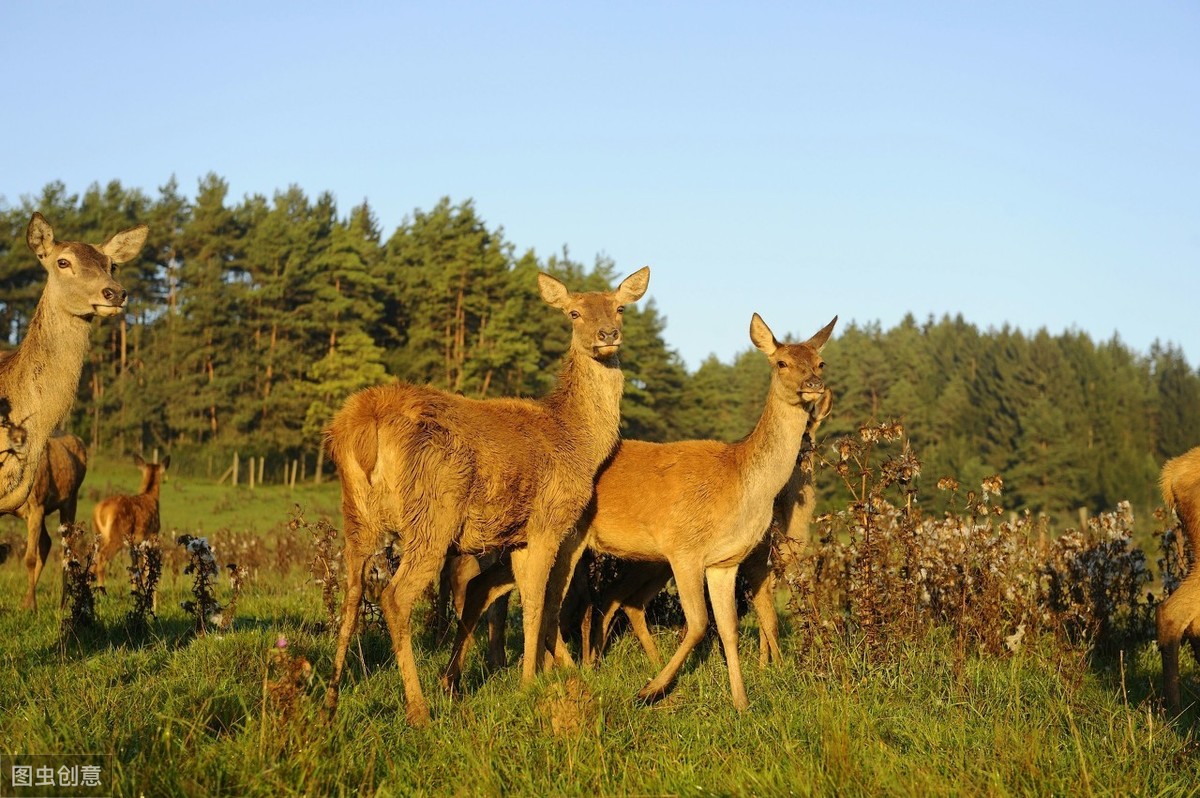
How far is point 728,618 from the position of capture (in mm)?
7691

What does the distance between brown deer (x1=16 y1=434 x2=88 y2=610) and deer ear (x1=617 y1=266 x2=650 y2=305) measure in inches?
227

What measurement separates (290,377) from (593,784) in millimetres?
51757

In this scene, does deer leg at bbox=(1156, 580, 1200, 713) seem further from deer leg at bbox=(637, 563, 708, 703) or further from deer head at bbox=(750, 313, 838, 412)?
deer leg at bbox=(637, 563, 708, 703)

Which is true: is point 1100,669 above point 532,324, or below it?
below

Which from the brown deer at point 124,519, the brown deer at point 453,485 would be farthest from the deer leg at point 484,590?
the brown deer at point 124,519

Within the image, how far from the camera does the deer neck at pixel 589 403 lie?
324 inches

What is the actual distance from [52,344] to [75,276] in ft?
1.59

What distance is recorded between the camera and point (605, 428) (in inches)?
331

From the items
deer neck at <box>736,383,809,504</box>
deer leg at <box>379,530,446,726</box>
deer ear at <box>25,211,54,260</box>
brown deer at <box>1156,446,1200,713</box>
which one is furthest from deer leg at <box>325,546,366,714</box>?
brown deer at <box>1156,446,1200,713</box>

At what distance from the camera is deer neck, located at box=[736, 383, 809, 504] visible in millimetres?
7883

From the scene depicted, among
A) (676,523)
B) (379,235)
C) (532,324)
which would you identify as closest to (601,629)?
(676,523)

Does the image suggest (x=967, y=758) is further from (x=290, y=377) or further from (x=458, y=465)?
(x=290, y=377)

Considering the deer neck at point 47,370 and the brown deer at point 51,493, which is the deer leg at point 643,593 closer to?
the deer neck at point 47,370

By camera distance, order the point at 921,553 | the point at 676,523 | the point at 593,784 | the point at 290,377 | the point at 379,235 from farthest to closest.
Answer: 1. the point at 379,235
2. the point at 290,377
3. the point at 921,553
4. the point at 676,523
5. the point at 593,784
